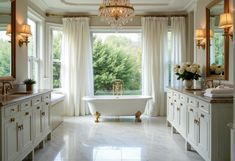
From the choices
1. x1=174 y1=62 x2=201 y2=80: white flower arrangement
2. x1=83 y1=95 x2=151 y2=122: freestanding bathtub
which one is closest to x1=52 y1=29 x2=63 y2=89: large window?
x1=83 y1=95 x2=151 y2=122: freestanding bathtub

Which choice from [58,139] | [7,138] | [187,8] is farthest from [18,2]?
[187,8]

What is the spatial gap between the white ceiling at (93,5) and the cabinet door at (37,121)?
3098 mm

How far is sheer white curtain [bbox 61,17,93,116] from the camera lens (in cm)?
764

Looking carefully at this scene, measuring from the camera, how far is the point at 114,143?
188 inches

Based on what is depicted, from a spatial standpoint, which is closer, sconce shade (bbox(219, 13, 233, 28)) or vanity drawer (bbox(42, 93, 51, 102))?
sconce shade (bbox(219, 13, 233, 28))

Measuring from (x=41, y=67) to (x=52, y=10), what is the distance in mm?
1555

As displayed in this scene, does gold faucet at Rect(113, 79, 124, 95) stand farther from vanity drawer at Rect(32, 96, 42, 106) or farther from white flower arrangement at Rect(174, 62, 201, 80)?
vanity drawer at Rect(32, 96, 42, 106)

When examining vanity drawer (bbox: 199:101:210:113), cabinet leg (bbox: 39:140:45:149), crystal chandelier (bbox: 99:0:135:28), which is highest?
crystal chandelier (bbox: 99:0:135:28)

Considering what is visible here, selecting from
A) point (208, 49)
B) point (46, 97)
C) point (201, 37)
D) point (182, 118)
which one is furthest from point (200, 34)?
point (46, 97)

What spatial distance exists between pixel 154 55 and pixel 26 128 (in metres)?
4.77

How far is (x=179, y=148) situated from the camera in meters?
4.49

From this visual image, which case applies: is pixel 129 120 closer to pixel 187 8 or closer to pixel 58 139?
pixel 58 139

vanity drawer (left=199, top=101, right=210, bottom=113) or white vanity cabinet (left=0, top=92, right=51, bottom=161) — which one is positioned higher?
vanity drawer (left=199, top=101, right=210, bottom=113)

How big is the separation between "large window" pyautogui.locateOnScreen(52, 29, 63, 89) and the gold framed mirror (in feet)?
10.2
